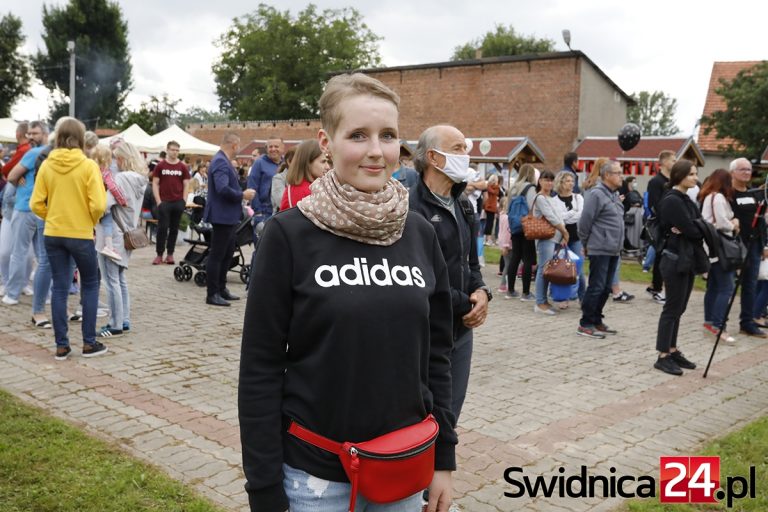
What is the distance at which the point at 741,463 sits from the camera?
14.9ft

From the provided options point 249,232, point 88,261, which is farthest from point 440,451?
point 249,232

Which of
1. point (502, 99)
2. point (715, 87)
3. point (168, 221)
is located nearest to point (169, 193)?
point (168, 221)

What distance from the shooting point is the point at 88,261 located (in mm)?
6340

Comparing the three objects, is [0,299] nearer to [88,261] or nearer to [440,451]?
[88,261]

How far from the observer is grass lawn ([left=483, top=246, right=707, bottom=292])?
1319 centimetres

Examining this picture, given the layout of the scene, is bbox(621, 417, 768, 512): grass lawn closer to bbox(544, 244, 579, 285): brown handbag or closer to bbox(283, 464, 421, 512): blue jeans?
bbox(283, 464, 421, 512): blue jeans

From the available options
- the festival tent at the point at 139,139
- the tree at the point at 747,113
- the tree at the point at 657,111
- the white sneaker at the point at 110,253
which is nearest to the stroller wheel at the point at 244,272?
the white sneaker at the point at 110,253

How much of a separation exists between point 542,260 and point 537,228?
0.50 meters

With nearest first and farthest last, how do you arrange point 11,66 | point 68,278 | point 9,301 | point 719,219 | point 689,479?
point 689,479 → point 68,278 → point 719,219 → point 9,301 → point 11,66

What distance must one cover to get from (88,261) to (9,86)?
49.1m

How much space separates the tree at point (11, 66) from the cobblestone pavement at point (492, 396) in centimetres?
4613

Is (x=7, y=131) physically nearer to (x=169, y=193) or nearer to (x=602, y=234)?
(x=169, y=193)

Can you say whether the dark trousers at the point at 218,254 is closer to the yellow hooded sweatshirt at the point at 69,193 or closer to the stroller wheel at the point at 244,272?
the stroller wheel at the point at 244,272

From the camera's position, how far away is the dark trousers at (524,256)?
10.6 meters
